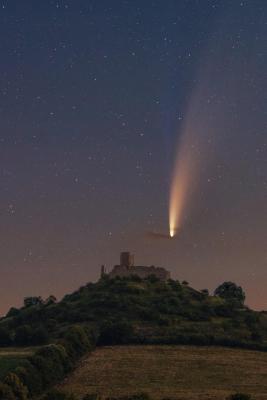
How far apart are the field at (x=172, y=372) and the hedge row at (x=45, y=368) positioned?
1.28 m

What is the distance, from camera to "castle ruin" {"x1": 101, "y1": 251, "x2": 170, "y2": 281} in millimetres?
127062

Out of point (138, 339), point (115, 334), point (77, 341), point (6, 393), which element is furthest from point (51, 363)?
point (138, 339)

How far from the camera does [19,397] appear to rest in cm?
6206

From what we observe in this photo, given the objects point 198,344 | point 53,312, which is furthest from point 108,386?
point 53,312

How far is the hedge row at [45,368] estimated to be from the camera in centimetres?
6250

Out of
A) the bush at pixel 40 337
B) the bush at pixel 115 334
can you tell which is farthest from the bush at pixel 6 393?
the bush at pixel 40 337

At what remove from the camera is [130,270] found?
5020 inches

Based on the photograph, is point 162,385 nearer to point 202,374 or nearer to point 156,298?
point 202,374

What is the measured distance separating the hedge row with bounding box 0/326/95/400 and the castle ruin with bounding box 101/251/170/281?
4351 centimetres

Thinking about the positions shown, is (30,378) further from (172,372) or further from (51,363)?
(172,372)

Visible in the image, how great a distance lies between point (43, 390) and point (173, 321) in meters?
33.7

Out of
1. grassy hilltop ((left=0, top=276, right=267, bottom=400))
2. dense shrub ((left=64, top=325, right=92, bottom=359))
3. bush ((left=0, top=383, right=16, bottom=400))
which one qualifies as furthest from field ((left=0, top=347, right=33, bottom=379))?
bush ((left=0, top=383, right=16, bottom=400))

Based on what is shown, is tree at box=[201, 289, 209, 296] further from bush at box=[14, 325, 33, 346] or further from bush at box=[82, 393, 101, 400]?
bush at box=[82, 393, 101, 400]

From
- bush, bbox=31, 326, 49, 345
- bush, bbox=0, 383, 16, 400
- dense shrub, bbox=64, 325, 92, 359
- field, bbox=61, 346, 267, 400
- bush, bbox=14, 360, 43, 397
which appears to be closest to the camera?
bush, bbox=0, 383, 16, 400
